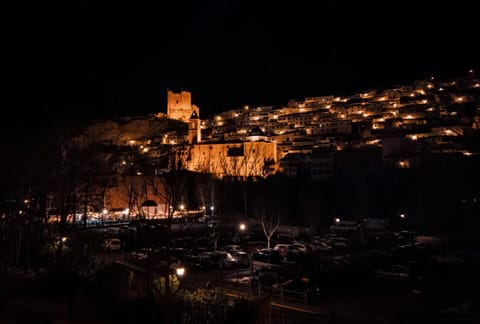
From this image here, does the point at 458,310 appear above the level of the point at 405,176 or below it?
below

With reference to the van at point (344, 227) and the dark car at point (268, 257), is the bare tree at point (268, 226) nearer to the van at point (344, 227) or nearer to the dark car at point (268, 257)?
the dark car at point (268, 257)

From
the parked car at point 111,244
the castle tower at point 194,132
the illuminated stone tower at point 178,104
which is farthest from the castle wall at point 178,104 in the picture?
the parked car at point 111,244

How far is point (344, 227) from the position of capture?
35219 mm

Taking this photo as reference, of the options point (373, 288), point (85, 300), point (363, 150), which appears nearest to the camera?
point (85, 300)

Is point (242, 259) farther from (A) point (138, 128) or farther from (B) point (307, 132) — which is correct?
(A) point (138, 128)

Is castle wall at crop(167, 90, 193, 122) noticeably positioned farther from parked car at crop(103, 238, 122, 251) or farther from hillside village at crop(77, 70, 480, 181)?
parked car at crop(103, 238, 122, 251)

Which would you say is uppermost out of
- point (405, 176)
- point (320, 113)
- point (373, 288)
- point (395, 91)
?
point (395, 91)

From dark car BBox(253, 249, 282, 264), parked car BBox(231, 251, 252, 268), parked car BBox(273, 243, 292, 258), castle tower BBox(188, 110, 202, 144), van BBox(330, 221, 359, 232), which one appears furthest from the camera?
castle tower BBox(188, 110, 202, 144)

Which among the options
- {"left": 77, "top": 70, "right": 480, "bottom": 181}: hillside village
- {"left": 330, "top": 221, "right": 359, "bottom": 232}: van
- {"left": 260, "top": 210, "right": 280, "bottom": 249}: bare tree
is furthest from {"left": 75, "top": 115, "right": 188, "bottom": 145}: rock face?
{"left": 260, "top": 210, "right": 280, "bottom": 249}: bare tree

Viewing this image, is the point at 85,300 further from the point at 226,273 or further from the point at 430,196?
the point at 430,196

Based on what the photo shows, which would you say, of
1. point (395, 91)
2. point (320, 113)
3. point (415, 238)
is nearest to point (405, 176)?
point (415, 238)

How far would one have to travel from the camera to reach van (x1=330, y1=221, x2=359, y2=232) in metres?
34.7

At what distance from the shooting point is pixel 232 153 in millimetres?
66500

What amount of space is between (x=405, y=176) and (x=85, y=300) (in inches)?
1658
